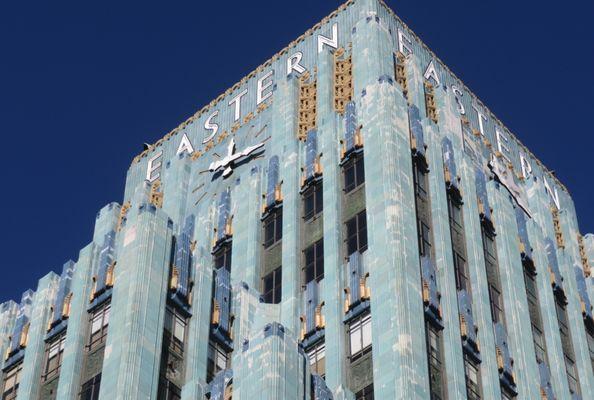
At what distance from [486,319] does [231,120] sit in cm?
2970

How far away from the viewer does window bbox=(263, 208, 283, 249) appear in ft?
300

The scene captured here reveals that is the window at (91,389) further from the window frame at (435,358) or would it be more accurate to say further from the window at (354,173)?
the window at (354,173)

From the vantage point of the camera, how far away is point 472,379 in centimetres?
8094

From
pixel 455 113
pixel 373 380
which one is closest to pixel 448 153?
pixel 455 113

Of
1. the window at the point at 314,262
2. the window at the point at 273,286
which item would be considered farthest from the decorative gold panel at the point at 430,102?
the window at the point at 273,286

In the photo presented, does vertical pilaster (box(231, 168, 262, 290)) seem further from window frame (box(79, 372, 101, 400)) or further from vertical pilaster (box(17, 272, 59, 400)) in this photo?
window frame (box(79, 372, 101, 400))

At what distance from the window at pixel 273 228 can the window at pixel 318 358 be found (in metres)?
10.8

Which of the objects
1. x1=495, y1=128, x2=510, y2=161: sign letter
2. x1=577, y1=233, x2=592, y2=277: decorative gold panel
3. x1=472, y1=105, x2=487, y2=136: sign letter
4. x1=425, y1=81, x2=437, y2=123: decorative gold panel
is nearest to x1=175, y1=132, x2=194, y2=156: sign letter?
x1=425, y1=81, x2=437, y2=123: decorative gold panel

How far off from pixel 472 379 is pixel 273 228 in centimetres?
1716

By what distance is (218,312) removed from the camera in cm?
8569

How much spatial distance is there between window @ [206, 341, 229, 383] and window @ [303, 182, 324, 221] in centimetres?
1024

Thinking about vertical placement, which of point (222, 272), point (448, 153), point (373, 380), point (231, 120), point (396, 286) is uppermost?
point (231, 120)

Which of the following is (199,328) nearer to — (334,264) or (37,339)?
(334,264)

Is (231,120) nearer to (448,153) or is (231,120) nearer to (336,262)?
(448,153)
